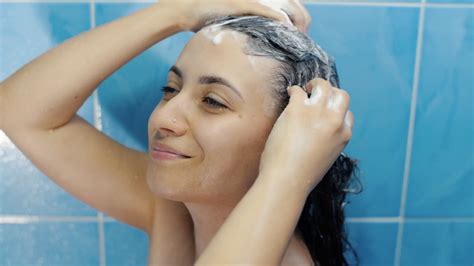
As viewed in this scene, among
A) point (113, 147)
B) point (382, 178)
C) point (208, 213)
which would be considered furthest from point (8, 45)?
point (382, 178)

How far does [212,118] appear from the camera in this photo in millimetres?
804

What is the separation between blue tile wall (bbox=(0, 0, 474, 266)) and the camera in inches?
42.9

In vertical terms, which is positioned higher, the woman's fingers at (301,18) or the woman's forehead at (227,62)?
the woman's fingers at (301,18)

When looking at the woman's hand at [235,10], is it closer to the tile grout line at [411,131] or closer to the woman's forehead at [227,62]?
the woman's forehead at [227,62]

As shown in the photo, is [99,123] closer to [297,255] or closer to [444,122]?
[297,255]

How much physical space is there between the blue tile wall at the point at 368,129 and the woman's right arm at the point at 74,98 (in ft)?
0.52

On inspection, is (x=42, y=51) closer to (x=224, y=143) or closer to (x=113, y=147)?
(x=113, y=147)

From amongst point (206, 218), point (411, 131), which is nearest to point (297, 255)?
point (206, 218)

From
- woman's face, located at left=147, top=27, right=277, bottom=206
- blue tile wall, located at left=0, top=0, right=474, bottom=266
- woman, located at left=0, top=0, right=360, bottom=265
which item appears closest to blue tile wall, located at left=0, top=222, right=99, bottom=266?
blue tile wall, located at left=0, top=0, right=474, bottom=266

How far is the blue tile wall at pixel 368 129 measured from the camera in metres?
1.09

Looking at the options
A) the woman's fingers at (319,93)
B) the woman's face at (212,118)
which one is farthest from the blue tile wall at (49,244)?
the woman's fingers at (319,93)

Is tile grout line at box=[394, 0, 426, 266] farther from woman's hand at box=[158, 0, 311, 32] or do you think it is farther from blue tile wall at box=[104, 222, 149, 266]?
blue tile wall at box=[104, 222, 149, 266]

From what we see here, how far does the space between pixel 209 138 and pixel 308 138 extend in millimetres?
158

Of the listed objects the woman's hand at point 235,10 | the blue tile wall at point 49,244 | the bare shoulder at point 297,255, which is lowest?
the blue tile wall at point 49,244
